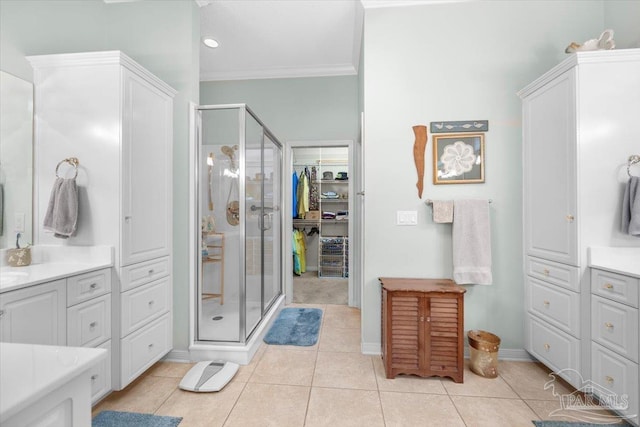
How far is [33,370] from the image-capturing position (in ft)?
1.97

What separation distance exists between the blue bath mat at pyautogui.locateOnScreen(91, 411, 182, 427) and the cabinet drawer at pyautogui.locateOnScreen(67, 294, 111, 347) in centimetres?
Result: 42

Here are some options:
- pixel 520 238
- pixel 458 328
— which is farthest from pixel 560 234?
pixel 458 328

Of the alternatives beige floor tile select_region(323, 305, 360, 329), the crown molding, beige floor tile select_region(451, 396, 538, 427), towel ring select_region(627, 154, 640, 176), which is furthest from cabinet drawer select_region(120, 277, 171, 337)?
towel ring select_region(627, 154, 640, 176)

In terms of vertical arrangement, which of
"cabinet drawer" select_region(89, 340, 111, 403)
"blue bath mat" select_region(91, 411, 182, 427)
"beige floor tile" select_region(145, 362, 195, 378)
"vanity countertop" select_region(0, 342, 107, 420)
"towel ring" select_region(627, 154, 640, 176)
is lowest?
"beige floor tile" select_region(145, 362, 195, 378)

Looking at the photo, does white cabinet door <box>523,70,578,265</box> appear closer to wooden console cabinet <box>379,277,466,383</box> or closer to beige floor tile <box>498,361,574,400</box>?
wooden console cabinet <box>379,277,466,383</box>

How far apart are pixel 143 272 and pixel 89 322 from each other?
436 millimetres

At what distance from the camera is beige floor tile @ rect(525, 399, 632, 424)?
1738 mm

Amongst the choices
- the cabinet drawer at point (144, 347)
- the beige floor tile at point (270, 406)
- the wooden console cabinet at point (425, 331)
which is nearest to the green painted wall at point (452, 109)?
the wooden console cabinet at point (425, 331)

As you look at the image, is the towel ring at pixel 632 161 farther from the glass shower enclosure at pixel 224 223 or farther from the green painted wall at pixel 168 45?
the green painted wall at pixel 168 45

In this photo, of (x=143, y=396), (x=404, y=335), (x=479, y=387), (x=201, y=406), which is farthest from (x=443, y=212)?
(x=143, y=396)

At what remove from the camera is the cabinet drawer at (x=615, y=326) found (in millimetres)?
1577

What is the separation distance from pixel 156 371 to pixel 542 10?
413 cm

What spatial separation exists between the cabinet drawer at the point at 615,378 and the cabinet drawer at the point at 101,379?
287 cm

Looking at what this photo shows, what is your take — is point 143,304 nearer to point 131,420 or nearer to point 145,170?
point 131,420
